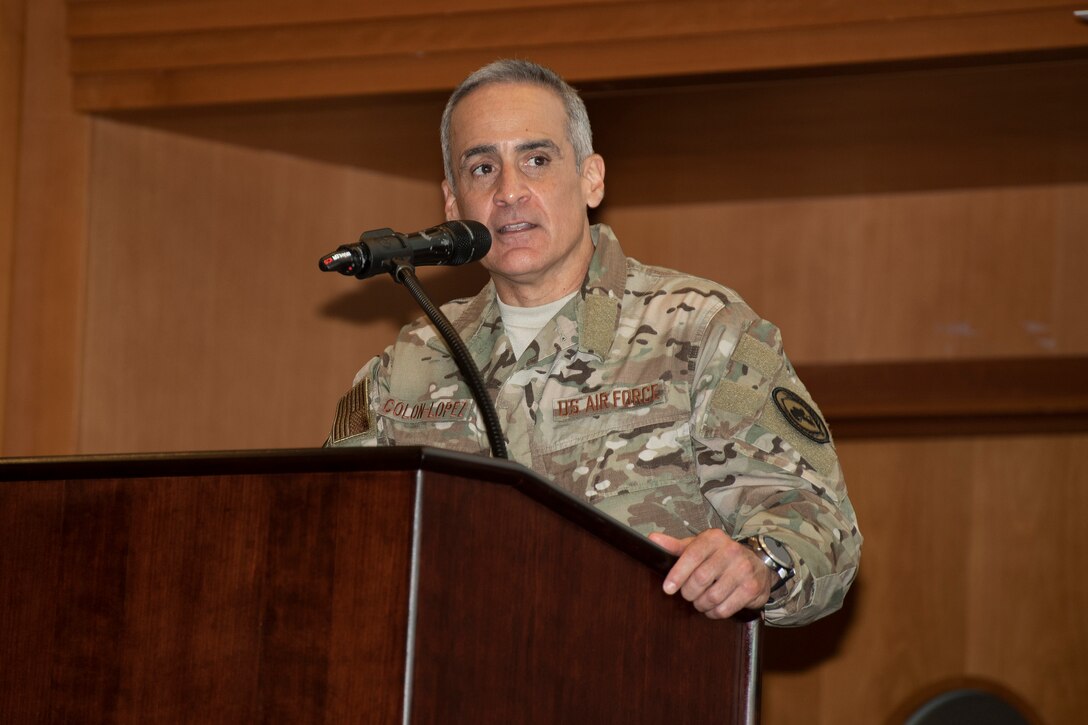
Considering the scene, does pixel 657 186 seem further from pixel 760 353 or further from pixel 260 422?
pixel 760 353

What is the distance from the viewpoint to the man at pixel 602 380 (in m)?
1.87

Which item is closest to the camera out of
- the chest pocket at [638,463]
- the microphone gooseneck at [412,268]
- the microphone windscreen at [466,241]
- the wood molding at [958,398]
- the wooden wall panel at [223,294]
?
the microphone gooseneck at [412,268]

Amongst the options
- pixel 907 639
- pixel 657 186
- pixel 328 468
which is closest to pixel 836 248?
pixel 657 186

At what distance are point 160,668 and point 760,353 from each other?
1055 millimetres

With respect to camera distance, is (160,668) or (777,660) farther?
(777,660)

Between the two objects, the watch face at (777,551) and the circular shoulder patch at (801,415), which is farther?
the circular shoulder patch at (801,415)

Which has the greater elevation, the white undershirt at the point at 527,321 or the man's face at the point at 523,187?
the man's face at the point at 523,187

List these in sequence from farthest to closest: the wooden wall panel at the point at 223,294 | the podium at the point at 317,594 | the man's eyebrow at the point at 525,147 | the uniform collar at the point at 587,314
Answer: the wooden wall panel at the point at 223,294, the man's eyebrow at the point at 525,147, the uniform collar at the point at 587,314, the podium at the point at 317,594

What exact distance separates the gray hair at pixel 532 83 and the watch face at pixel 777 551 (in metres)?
0.90

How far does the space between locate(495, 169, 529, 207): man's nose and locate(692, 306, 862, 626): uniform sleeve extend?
396mm

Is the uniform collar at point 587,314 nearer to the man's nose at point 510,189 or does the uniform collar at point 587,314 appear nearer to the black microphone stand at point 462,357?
the man's nose at point 510,189

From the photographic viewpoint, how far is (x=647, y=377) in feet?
6.86

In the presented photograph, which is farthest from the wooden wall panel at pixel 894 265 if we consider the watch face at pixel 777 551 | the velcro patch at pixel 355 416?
the watch face at pixel 777 551

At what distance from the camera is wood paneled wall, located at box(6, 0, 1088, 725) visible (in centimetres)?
353
